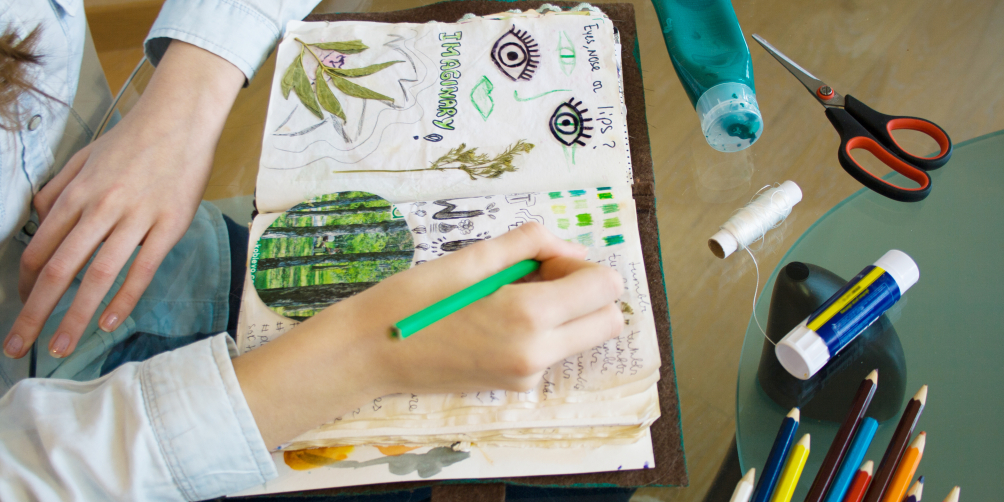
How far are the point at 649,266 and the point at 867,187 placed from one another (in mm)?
237

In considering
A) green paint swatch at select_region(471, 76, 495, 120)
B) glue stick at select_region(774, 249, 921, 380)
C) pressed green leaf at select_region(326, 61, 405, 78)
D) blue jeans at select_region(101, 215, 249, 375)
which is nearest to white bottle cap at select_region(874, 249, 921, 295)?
glue stick at select_region(774, 249, 921, 380)

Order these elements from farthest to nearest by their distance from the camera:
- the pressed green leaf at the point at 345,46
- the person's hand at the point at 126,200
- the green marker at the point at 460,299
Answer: the pressed green leaf at the point at 345,46 < the person's hand at the point at 126,200 < the green marker at the point at 460,299

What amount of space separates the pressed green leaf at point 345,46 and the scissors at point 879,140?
44cm

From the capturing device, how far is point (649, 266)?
Answer: 0.43 m

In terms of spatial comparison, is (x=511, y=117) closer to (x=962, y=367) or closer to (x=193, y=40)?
(x=193, y=40)

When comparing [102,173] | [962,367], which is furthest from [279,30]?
[962,367]

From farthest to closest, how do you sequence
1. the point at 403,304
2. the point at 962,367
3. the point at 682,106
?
1. the point at 682,106
2. the point at 962,367
3. the point at 403,304

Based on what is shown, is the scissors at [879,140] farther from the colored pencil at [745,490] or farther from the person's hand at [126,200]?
the person's hand at [126,200]

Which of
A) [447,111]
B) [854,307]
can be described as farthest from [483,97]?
[854,307]

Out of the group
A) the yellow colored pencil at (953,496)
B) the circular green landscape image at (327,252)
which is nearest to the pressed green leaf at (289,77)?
the circular green landscape image at (327,252)

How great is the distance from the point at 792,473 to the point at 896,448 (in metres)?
0.07

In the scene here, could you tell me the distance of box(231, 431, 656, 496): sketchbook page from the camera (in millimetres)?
372

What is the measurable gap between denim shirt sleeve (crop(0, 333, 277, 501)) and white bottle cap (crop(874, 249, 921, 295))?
480 mm

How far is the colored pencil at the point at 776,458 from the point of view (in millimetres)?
366
